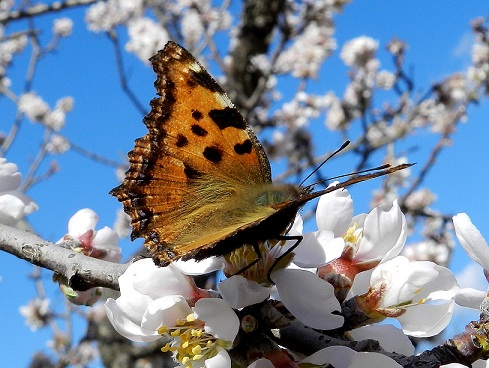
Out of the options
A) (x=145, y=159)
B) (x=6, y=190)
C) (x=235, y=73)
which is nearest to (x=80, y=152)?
(x=235, y=73)

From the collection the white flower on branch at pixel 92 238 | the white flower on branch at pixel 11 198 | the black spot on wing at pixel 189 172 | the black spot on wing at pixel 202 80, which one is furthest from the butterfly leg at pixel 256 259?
the white flower on branch at pixel 11 198

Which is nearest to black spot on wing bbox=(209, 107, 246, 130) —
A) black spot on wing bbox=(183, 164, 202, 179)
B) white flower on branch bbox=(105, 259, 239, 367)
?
black spot on wing bbox=(183, 164, 202, 179)

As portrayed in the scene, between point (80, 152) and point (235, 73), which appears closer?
point (80, 152)

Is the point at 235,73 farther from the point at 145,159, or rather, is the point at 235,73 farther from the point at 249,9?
the point at 145,159

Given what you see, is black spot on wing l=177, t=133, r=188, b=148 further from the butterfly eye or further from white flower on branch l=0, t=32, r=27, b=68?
white flower on branch l=0, t=32, r=27, b=68

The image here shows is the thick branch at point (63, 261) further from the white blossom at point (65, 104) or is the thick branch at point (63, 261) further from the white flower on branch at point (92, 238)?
the white blossom at point (65, 104)

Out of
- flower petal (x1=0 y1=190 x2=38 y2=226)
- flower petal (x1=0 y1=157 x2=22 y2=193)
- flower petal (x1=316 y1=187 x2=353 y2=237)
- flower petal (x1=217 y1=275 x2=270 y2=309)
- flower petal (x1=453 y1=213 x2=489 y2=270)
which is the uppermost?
flower petal (x1=0 y1=157 x2=22 y2=193)

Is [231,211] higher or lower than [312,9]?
lower

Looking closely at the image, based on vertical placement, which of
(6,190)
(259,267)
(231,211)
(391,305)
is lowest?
(391,305)
